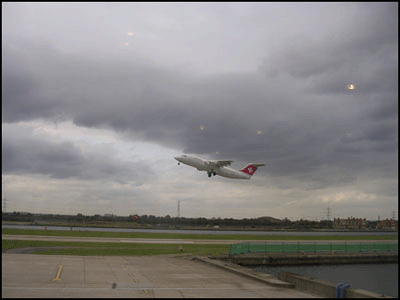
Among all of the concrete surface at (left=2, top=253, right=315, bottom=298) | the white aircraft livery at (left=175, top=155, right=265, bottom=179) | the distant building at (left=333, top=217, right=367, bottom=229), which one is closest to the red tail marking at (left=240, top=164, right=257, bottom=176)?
the white aircraft livery at (left=175, top=155, right=265, bottom=179)

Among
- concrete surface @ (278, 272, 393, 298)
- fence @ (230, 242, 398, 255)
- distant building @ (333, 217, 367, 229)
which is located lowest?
fence @ (230, 242, 398, 255)

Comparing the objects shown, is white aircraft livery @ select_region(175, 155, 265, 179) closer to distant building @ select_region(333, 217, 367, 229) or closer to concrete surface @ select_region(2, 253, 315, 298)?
concrete surface @ select_region(2, 253, 315, 298)

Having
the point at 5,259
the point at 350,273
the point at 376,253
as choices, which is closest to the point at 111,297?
the point at 5,259

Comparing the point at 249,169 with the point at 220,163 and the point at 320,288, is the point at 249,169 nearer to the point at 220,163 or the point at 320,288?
the point at 220,163

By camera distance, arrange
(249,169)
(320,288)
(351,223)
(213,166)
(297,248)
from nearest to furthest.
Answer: (320,288) → (351,223) → (297,248) → (213,166) → (249,169)

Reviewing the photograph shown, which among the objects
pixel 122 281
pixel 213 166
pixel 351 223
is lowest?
pixel 122 281

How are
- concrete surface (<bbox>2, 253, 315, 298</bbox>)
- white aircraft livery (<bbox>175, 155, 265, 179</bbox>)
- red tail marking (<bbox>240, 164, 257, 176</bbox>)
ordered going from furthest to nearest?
red tail marking (<bbox>240, 164, 257, 176</bbox>) < white aircraft livery (<bbox>175, 155, 265, 179</bbox>) < concrete surface (<bbox>2, 253, 315, 298</bbox>)

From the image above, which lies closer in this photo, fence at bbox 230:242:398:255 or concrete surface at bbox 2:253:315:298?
concrete surface at bbox 2:253:315:298

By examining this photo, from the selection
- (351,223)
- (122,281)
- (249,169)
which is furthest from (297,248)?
(122,281)

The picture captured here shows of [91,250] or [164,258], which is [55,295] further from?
[91,250]

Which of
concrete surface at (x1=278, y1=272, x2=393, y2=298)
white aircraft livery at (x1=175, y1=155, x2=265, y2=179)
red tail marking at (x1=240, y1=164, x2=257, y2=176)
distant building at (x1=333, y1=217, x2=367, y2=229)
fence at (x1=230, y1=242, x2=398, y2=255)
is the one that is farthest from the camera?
red tail marking at (x1=240, y1=164, x2=257, y2=176)
